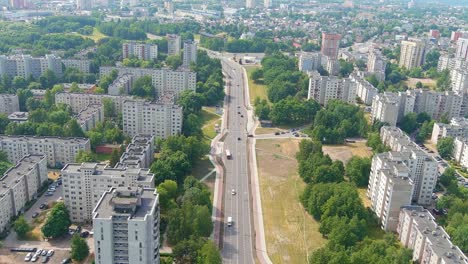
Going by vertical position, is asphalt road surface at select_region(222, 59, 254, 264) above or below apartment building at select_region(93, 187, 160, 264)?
below

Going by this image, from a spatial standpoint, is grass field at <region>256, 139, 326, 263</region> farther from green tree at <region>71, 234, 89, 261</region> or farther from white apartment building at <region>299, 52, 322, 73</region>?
white apartment building at <region>299, 52, 322, 73</region>

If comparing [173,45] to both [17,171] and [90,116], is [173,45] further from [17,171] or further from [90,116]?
[17,171]

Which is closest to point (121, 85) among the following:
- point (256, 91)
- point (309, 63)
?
point (256, 91)

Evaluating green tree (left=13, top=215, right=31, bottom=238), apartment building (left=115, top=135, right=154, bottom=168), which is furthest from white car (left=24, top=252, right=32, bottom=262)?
apartment building (left=115, top=135, right=154, bottom=168)

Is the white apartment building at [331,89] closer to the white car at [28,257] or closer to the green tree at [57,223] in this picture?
the green tree at [57,223]

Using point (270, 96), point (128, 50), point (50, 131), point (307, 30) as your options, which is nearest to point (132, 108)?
point (50, 131)
